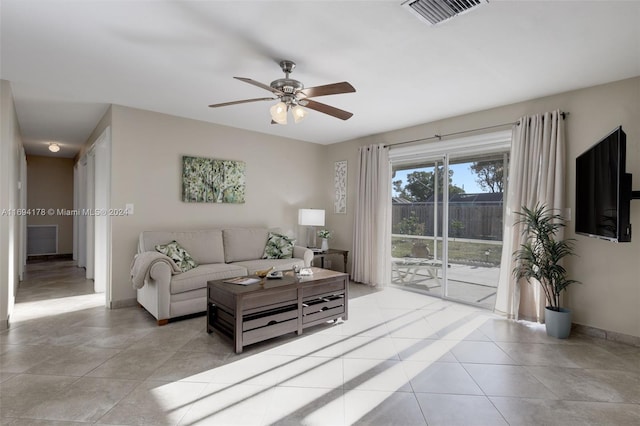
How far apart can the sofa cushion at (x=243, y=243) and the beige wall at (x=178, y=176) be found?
1.15 ft

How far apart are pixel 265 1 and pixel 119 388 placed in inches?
109

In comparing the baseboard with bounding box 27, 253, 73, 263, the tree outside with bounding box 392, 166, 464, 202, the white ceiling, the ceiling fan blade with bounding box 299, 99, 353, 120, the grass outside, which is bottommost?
the baseboard with bounding box 27, 253, 73, 263

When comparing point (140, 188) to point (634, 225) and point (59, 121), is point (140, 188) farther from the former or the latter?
point (634, 225)

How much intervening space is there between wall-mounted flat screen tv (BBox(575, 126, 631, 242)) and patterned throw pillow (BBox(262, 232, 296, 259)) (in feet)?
11.6

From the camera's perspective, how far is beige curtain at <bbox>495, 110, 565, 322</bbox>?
3.50m

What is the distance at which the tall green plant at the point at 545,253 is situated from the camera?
3.31 meters

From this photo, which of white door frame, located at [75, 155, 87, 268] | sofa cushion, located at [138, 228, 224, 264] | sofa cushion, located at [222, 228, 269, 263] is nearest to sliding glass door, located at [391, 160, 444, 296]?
sofa cushion, located at [222, 228, 269, 263]

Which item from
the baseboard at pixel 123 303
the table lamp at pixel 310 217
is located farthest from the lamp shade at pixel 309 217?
the baseboard at pixel 123 303

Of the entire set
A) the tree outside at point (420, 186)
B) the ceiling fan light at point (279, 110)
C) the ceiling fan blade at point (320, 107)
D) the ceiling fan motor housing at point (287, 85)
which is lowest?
the tree outside at point (420, 186)

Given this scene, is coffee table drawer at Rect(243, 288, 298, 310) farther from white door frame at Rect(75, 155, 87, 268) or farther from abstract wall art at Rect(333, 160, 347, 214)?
white door frame at Rect(75, 155, 87, 268)

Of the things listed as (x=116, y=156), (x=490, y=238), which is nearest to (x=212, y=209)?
(x=116, y=156)

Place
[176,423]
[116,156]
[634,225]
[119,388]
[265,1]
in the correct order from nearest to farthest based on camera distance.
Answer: [176,423], [265,1], [119,388], [634,225], [116,156]

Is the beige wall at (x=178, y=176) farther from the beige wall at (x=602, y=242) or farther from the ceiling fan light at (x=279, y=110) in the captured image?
the beige wall at (x=602, y=242)

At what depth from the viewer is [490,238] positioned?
4238 millimetres
